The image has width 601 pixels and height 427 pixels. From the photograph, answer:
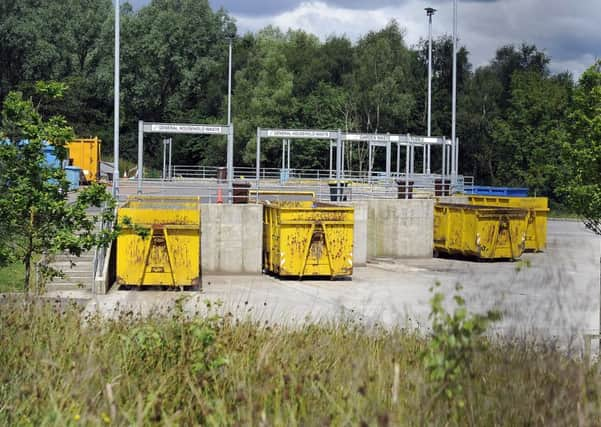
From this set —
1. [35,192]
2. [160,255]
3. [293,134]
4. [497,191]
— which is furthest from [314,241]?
[497,191]

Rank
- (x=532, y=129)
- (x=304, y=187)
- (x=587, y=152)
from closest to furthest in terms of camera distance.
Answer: (x=587, y=152), (x=304, y=187), (x=532, y=129)

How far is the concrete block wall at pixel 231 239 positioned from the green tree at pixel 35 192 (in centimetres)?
1072

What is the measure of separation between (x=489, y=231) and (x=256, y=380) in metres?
25.0

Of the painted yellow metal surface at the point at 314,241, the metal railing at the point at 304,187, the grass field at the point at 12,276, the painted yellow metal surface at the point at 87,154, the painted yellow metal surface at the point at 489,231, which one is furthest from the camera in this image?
the painted yellow metal surface at the point at 87,154

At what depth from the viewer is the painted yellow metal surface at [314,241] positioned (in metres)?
25.2

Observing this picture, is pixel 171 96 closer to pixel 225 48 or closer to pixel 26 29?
pixel 225 48

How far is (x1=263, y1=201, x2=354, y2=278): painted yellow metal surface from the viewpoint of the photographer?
25.2 metres

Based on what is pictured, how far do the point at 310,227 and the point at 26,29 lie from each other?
189ft

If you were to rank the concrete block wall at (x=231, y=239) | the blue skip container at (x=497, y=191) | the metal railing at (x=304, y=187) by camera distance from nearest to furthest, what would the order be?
1. the concrete block wall at (x=231, y=239)
2. the metal railing at (x=304, y=187)
3. the blue skip container at (x=497, y=191)

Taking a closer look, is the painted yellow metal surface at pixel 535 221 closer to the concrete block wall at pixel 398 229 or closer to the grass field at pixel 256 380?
the concrete block wall at pixel 398 229

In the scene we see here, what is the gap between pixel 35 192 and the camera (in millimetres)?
15500

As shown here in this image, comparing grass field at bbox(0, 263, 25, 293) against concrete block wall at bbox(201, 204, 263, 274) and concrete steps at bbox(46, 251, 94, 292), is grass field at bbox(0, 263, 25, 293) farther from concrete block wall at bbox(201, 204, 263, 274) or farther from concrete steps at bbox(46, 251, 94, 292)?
concrete block wall at bbox(201, 204, 263, 274)

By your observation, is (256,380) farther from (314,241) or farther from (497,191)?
(497,191)

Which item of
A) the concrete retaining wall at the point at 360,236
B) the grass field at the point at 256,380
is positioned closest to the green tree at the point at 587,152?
the concrete retaining wall at the point at 360,236
